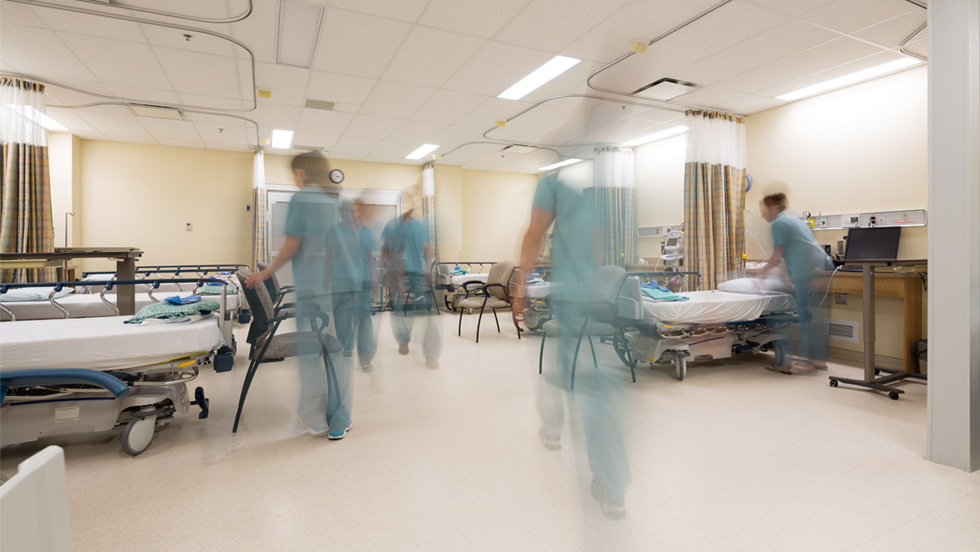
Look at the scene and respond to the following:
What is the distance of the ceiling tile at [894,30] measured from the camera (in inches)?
148

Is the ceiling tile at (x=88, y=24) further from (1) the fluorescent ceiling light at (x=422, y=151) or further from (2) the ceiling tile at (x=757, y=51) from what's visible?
(2) the ceiling tile at (x=757, y=51)

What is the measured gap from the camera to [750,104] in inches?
230

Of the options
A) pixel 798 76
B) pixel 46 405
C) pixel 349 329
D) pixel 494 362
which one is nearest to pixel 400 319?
pixel 494 362

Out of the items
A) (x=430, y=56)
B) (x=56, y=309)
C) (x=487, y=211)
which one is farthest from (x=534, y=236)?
(x=487, y=211)

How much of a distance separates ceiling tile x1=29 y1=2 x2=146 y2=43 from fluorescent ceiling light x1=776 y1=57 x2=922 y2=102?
265 inches

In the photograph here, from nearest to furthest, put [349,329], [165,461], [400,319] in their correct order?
[165,461] < [349,329] < [400,319]

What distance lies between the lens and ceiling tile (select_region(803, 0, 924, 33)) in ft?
11.7

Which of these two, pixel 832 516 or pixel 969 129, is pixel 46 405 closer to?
pixel 832 516

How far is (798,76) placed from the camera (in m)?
4.94

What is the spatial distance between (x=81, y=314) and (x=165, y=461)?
2.53 metres

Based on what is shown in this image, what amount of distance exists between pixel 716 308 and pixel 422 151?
6102 mm

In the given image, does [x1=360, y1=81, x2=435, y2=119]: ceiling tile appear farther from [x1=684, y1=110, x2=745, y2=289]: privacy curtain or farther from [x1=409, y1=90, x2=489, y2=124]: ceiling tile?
[x1=684, y1=110, x2=745, y2=289]: privacy curtain

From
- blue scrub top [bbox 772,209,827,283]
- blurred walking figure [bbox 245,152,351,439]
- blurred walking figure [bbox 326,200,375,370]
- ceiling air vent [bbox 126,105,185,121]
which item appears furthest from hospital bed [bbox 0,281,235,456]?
blue scrub top [bbox 772,209,827,283]

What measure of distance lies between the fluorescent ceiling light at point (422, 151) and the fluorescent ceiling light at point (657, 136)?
132 inches
